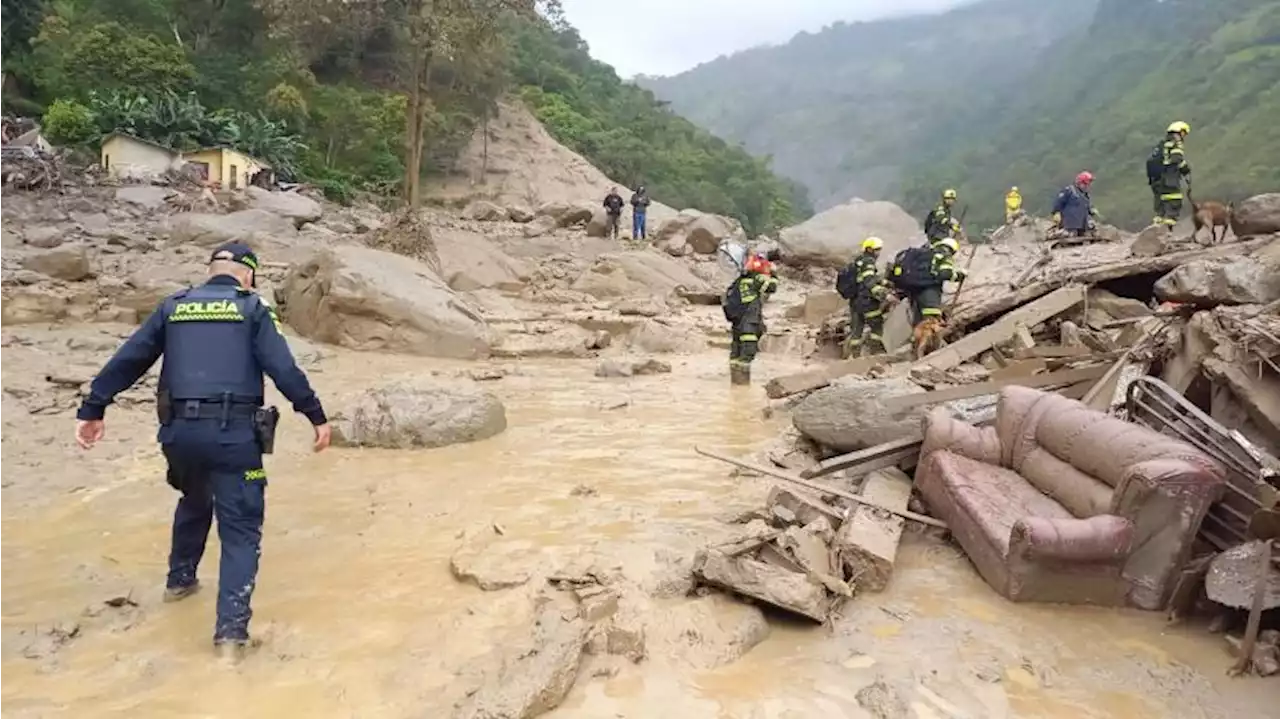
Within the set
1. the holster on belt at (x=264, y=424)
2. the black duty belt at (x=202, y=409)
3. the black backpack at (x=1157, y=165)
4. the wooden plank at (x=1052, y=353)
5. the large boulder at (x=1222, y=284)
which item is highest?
the black backpack at (x=1157, y=165)

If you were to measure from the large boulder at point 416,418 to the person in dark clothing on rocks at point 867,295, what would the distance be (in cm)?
571

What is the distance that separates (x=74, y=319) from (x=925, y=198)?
75777 mm

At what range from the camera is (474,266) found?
57.5ft

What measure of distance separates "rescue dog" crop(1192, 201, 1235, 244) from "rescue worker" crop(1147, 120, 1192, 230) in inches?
95.5

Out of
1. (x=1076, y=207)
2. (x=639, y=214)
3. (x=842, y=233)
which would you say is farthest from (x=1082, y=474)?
(x=639, y=214)

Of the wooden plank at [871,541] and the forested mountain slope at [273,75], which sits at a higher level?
the forested mountain slope at [273,75]

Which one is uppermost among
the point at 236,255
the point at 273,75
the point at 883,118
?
the point at 883,118

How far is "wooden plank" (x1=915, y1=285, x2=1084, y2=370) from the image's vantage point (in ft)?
29.8

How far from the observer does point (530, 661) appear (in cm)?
333

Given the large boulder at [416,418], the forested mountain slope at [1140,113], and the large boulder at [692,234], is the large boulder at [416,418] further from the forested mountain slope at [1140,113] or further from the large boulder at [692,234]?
the forested mountain slope at [1140,113]

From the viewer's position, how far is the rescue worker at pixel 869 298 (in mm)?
11320

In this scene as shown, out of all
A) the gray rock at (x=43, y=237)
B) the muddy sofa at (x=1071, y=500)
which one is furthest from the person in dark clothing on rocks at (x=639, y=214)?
the muddy sofa at (x=1071, y=500)

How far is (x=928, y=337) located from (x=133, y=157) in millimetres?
23881

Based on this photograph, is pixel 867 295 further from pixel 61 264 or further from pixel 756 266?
pixel 61 264
